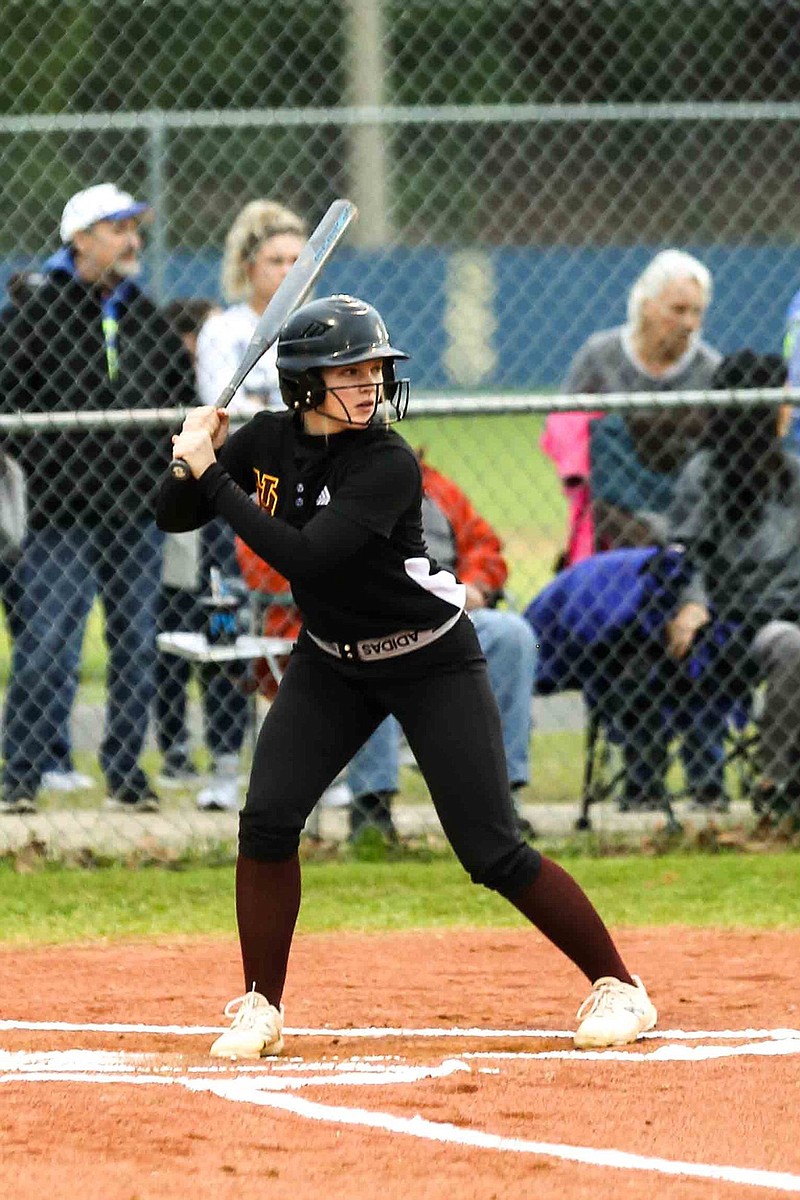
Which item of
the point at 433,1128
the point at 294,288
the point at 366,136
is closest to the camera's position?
the point at 433,1128

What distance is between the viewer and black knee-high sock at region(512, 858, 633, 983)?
4668 millimetres

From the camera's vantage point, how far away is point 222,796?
7.66 m

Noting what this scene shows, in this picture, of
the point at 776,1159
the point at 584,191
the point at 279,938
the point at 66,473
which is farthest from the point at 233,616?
the point at 584,191

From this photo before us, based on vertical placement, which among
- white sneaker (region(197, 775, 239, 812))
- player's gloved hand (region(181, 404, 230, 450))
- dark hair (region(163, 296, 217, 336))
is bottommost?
white sneaker (region(197, 775, 239, 812))

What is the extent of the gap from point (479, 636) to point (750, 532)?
3.89 ft

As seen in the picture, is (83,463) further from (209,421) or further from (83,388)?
(209,421)

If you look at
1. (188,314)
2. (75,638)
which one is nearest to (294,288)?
(75,638)

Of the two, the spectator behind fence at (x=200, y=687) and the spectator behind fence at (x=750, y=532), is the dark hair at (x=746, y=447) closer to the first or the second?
the spectator behind fence at (x=750, y=532)

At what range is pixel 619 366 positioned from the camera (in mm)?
7855

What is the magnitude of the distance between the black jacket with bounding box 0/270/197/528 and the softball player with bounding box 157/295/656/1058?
2668mm

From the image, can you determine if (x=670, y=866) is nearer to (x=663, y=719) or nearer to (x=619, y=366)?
(x=663, y=719)

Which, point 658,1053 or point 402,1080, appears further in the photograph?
point 658,1053


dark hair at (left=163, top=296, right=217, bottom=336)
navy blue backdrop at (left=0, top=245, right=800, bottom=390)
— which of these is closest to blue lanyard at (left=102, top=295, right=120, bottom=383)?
dark hair at (left=163, top=296, right=217, bottom=336)

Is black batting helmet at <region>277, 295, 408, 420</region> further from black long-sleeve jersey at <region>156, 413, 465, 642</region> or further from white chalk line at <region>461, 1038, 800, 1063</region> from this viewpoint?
white chalk line at <region>461, 1038, 800, 1063</region>
